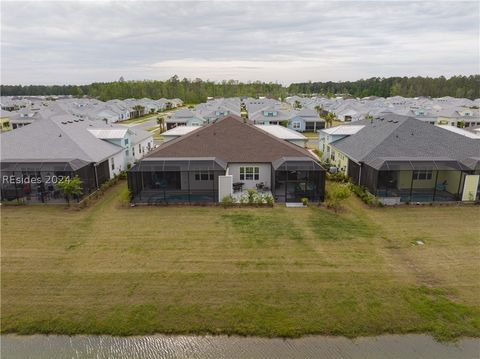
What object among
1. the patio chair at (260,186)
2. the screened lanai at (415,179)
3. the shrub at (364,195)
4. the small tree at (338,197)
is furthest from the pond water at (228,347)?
the patio chair at (260,186)

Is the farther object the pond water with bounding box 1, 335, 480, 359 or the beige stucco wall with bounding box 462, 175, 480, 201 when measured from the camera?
the beige stucco wall with bounding box 462, 175, 480, 201

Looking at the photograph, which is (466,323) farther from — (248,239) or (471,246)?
(248,239)

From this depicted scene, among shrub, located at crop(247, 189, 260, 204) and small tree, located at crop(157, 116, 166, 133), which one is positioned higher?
small tree, located at crop(157, 116, 166, 133)

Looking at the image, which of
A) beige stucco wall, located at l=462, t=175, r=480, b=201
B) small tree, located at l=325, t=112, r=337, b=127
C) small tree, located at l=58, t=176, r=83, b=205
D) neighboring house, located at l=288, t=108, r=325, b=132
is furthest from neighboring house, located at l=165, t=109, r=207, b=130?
beige stucco wall, located at l=462, t=175, r=480, b=201

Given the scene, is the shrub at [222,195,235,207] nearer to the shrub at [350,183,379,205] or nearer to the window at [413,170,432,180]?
the shrub at [350,183,379,205]

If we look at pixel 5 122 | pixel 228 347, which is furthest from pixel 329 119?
pixel 5 122

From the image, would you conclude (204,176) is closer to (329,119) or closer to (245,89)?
(329,119)
